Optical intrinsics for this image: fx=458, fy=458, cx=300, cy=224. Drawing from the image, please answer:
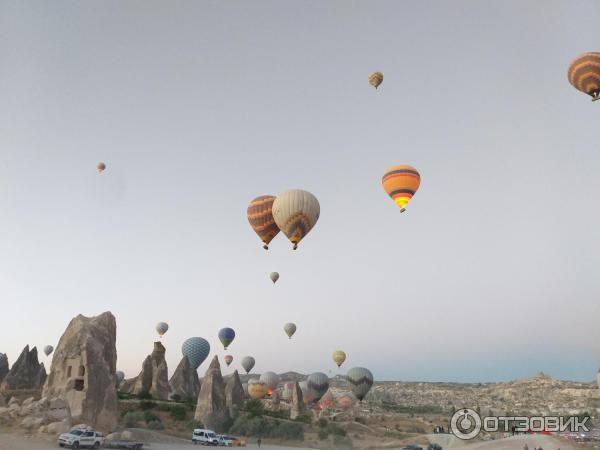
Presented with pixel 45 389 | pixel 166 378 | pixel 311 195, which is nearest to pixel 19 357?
pixel 166 378

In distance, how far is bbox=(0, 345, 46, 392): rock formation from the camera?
57.8m

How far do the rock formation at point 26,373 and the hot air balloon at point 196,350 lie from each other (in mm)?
22887

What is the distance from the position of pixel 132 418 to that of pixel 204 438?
11236 millimetres

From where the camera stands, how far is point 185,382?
69.4 m

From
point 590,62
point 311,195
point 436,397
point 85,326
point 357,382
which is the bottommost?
point 436,397

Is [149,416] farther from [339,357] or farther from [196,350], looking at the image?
[339,357]

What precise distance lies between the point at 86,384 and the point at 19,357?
→ 32.7 metres

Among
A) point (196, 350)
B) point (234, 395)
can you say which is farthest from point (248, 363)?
point (234, 395)

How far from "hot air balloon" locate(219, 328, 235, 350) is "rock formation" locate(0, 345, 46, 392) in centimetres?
2971

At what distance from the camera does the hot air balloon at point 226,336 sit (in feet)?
274

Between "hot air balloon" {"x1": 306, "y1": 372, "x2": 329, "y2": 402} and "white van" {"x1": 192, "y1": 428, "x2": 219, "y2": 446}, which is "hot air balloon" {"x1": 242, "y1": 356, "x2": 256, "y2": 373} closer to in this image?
"hot air balloon" {"x1": 306, "y1": 372, "x2": 329, "y2": 402}

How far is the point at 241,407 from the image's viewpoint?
59.3 meters

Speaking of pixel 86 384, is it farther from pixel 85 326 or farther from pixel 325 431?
pixel 325 431

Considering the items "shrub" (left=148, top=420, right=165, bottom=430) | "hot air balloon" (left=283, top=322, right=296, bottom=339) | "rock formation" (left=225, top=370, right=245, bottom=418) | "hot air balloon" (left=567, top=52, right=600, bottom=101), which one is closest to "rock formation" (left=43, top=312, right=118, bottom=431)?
"shrub" (left=148, top=420, right=165, bottom=430)
